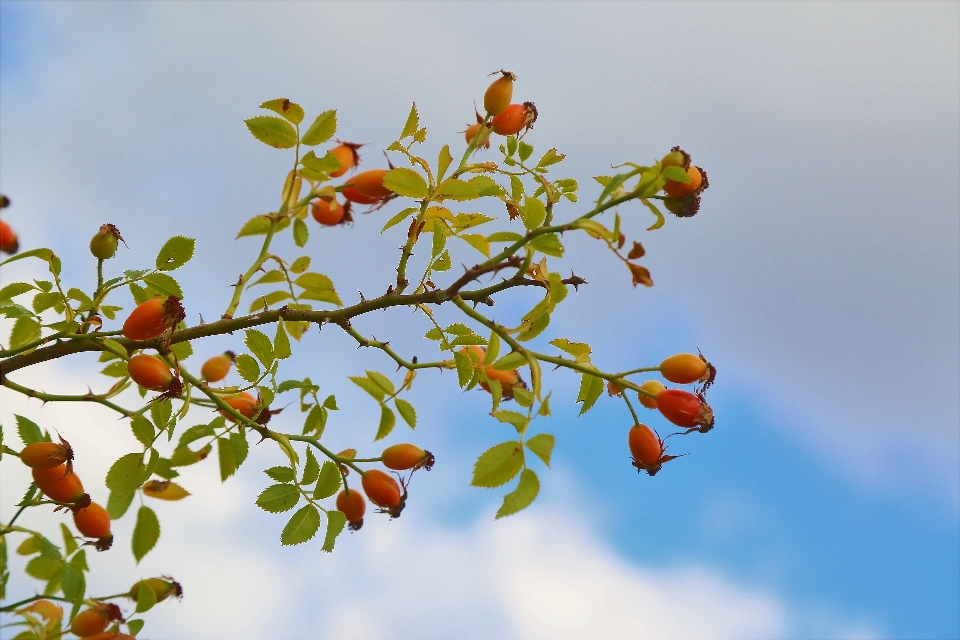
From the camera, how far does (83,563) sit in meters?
2.75

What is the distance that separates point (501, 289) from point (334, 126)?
0.86 meters

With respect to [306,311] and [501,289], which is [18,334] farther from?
[501,289]

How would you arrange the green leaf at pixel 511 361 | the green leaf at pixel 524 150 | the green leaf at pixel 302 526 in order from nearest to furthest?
the green leaf at pixel 511 361
the green leaf at pixel 302 526
the green leaf at pixel 524 150

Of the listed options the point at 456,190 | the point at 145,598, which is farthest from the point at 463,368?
the point at 145,598

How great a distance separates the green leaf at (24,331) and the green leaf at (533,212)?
1945 mm

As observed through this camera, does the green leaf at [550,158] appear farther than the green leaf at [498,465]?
Yes

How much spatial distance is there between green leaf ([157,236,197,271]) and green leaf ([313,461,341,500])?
0.86 metres

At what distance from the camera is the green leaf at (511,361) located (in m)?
2.59

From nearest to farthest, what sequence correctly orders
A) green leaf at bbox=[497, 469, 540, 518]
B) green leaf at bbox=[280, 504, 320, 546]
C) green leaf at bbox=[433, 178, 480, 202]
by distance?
green leaf at bbox=[497, 469, 540, 518] < green leaf at bbox=[433, 178, 480, 202] < green leaf at bbox=[280, 504, 320, 546]

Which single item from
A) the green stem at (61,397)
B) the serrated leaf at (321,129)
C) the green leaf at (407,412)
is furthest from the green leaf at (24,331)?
the green leaf at (407,412)

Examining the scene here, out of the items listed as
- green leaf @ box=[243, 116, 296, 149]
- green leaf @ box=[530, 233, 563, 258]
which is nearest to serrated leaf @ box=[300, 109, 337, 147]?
green leaf @ box=[243, 116, 296, 149]

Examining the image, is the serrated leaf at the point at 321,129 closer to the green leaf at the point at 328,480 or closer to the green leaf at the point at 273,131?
the green leaf at the point at 273,131

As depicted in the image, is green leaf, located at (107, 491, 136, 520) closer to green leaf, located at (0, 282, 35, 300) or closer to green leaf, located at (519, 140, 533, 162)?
green leaf, located at (0, 282, 35, 300)

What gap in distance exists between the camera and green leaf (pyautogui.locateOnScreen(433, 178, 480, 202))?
8.88ft
